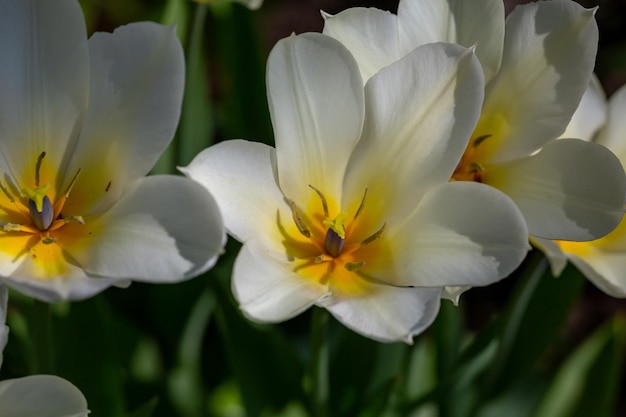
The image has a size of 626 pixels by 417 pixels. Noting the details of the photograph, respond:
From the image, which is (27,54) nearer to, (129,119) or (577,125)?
(129,119)

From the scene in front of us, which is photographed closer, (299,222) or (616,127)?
(299,222)

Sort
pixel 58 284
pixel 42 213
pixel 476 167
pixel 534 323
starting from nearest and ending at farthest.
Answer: pixel 58 284 < pixel 42 213 < pixel 476 167 < pixel 534 323

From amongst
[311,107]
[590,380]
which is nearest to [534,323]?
[590,380]

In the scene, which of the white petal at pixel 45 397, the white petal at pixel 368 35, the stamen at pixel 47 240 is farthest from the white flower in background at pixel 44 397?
the white petal at pixel 368 35

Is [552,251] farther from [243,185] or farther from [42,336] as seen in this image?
[42,336]

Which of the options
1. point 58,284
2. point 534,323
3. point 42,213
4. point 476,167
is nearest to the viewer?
point 58,284

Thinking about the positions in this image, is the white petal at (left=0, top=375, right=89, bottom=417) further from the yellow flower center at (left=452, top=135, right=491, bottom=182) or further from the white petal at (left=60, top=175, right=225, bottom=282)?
the yellow flower center at (left=452, top=135, right=491, bottom=182)
